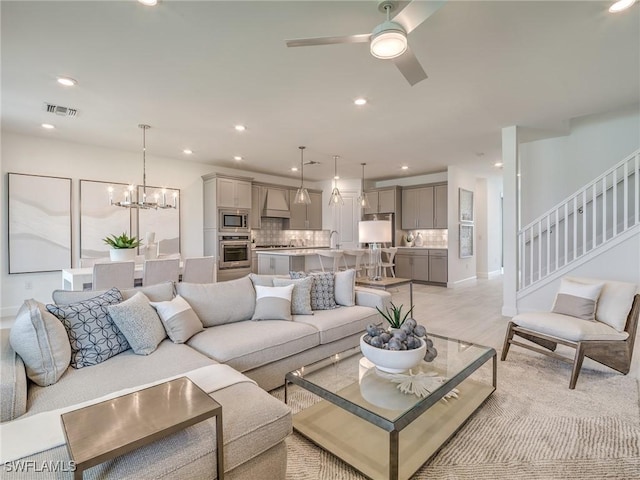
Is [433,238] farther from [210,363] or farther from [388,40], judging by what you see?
[210,363]

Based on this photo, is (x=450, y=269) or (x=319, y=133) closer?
(x=319, y=133)

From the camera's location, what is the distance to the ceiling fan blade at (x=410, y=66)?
6.48ft

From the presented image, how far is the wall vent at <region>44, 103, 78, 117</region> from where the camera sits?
3570 mm

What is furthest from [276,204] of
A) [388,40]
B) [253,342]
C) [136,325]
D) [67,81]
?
[388,40]

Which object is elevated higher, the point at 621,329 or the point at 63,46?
the point at 63,46

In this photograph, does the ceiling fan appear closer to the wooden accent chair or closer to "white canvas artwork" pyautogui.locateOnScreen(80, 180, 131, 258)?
the wooden accent chair

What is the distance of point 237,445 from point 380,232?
3.08m

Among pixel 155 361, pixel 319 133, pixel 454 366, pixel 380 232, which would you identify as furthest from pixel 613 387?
pixel 319 133

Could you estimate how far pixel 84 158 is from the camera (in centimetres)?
512

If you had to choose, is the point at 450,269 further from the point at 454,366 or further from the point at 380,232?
the point at 454,366

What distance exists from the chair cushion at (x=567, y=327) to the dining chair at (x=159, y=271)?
3.62m

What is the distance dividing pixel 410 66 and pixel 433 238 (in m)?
6.44

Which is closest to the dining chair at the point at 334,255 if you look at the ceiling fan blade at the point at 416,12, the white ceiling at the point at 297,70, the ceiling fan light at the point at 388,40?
the white ceiling at the point at 297,70

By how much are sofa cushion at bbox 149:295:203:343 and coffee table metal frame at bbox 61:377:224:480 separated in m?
0.94
